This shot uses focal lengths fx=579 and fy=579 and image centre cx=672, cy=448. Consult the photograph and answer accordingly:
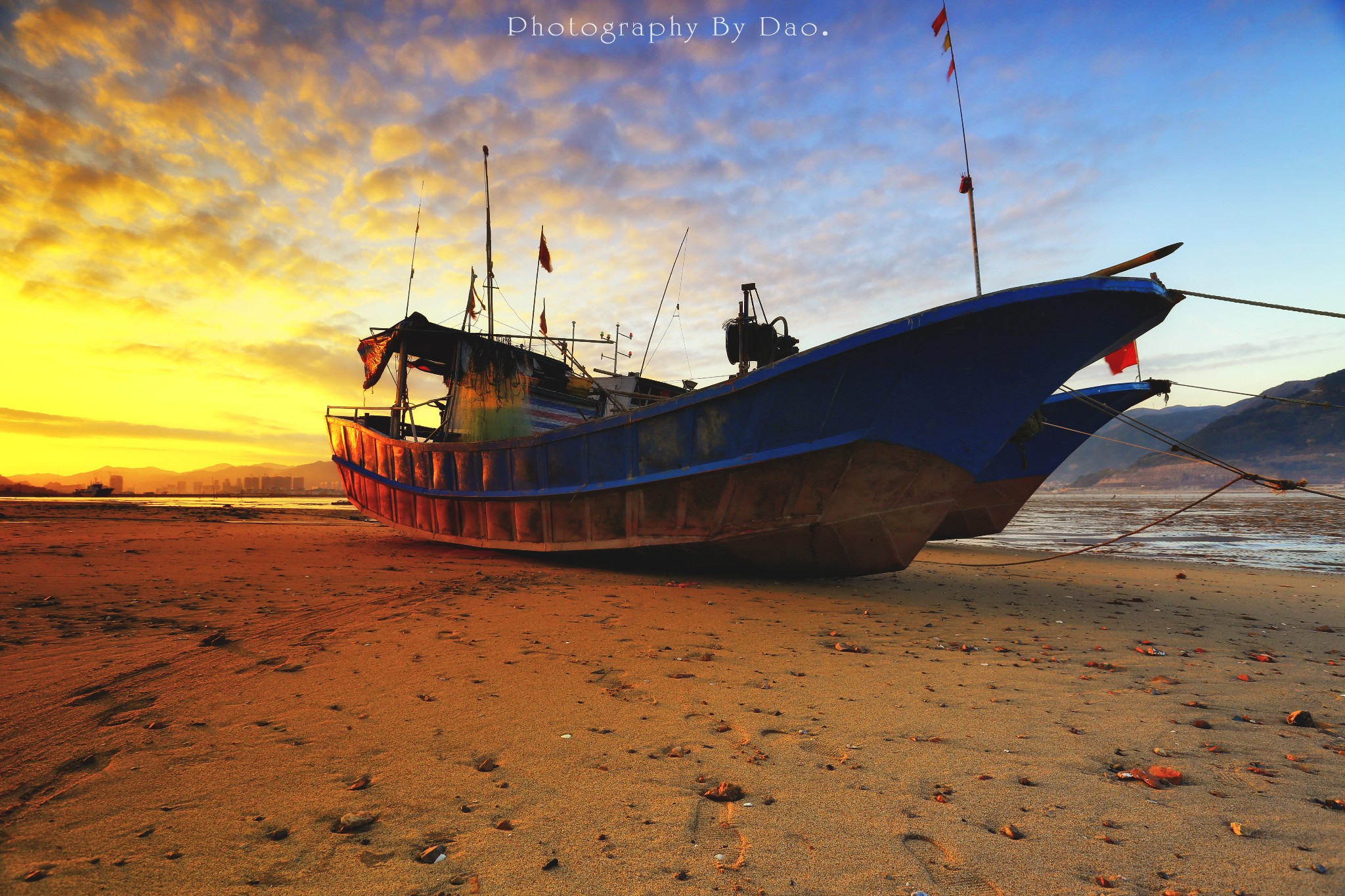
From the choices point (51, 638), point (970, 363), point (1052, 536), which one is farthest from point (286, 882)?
point (1052, 536)

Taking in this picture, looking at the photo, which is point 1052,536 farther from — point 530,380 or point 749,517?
point 530,380

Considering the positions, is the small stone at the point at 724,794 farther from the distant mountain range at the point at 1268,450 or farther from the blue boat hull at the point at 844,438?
the distant mountain range at the point at 1268,450

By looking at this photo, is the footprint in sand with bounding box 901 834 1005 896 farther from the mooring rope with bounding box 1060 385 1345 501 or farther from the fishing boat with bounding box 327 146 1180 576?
the fishing boat with bounding box 327 146 1180 576

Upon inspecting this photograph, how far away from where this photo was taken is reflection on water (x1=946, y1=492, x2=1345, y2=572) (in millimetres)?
12820

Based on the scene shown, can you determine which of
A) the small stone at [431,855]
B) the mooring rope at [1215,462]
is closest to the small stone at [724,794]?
the small stone at [431,855]

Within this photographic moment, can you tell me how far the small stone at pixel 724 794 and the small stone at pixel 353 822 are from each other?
132cm

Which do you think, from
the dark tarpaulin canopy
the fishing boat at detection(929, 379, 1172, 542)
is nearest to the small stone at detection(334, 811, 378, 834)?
the dark tarpaulin canopy

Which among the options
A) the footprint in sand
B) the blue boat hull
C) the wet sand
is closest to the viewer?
the footprint in sand

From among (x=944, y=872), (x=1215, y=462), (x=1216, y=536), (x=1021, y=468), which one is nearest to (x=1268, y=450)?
(x=1216, y=536)

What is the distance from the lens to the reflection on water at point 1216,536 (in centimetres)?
1282

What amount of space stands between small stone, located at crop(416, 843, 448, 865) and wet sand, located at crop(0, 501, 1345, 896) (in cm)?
2

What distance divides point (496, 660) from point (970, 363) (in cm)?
591

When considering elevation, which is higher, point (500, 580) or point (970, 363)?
point (970, 363)

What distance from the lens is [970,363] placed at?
6.70 meters
